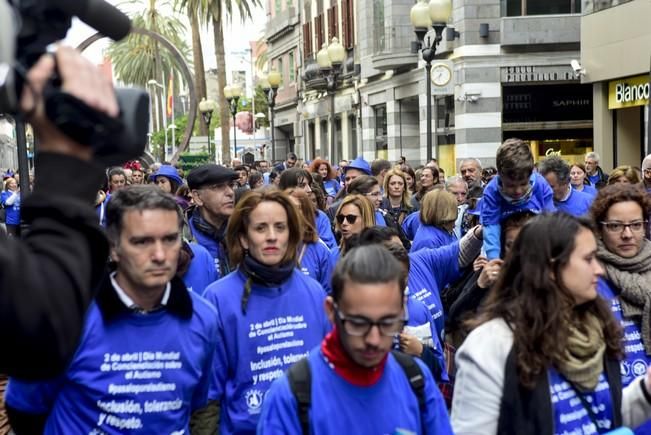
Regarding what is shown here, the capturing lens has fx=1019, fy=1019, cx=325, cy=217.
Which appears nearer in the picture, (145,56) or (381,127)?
(381,127)

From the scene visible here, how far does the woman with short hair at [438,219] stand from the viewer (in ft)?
27.8

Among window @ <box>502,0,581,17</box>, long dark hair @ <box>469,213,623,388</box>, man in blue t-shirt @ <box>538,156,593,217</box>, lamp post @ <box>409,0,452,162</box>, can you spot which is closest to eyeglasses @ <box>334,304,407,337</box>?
long dark hair @ <box>469,213,623,388</box>

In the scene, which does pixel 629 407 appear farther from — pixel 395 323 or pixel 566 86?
pixel 566 86

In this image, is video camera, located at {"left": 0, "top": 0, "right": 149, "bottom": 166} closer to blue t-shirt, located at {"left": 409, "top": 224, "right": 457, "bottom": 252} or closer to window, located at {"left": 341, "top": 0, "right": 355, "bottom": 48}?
blue t-shirt, located at {"left": 409, "top": 224, "right": 457, "bottom": 252}

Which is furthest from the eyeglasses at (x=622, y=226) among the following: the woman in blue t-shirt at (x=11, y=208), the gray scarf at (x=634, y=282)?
the woman in blue t-shirt at (x=11, y=208)

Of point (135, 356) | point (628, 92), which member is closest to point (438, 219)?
point (135, 356)

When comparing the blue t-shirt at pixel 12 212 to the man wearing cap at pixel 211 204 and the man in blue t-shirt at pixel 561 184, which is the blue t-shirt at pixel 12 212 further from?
the man wearing cap at pixel 211 204

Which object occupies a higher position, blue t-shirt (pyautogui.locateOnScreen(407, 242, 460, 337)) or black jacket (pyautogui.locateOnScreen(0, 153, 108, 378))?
black jacket (pyautogui.locateOnScreen(0, 153, 108, 378))

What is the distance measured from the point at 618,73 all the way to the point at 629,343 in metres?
19.7

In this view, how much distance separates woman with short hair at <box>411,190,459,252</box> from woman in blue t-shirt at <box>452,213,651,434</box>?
461 cm

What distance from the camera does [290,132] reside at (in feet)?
207

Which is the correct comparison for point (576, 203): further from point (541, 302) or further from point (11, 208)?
point (11, 208)

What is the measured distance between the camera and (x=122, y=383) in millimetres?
4008

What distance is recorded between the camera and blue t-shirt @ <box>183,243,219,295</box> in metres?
6.07
